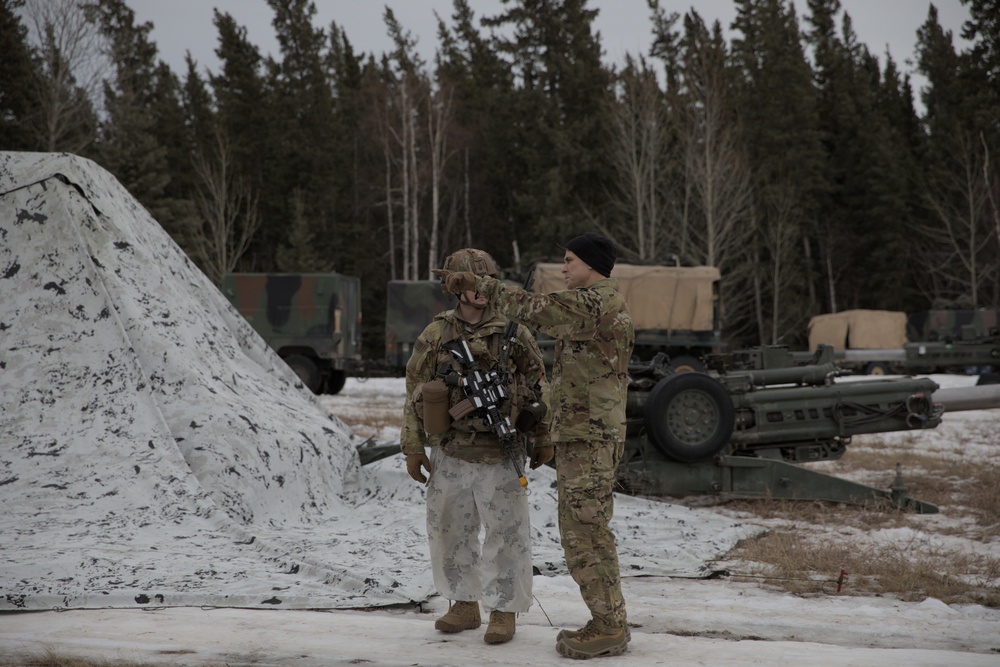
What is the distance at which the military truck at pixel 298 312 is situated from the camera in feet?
54.7

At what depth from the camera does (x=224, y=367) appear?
712 centimetres

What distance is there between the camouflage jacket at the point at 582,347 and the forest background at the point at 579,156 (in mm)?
23915

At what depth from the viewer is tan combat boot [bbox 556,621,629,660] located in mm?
3572

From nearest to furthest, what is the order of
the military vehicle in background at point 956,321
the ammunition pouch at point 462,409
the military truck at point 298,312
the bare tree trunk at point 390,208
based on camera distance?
the ammunition pouch at point 462,409 < the military truck at point 298,312 < the military vehicle in background at point 956,321 < the bare tree trunk at point 390,208

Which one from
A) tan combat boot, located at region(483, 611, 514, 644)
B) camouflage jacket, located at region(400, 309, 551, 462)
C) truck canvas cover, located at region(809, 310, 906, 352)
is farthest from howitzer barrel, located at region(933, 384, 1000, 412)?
truck canvas cover, located at region(809, 310, 906, 352)

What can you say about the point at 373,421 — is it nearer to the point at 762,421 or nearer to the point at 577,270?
the point at 762,421

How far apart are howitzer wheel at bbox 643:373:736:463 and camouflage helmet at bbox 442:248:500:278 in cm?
368

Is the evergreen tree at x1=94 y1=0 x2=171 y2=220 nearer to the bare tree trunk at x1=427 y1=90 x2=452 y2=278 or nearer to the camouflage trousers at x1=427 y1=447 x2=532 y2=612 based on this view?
the bare tree trunk at x1=427 y1=90 x2=452 y2=278

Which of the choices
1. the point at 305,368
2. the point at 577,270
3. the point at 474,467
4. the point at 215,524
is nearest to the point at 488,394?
the point at 474,467

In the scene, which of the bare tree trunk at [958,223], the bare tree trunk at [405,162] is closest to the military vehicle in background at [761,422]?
the bare tree trunk at [405,162]

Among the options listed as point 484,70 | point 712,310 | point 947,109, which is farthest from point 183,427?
point 947,109

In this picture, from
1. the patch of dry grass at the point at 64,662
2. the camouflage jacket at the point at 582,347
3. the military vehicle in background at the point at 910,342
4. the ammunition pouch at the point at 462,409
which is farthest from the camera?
the military vehicle in background at the point at 910,342

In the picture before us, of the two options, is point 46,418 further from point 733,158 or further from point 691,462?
point 733,158

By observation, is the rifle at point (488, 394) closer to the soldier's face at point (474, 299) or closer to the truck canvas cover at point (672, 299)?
the soldier's face at point (474, 299)
